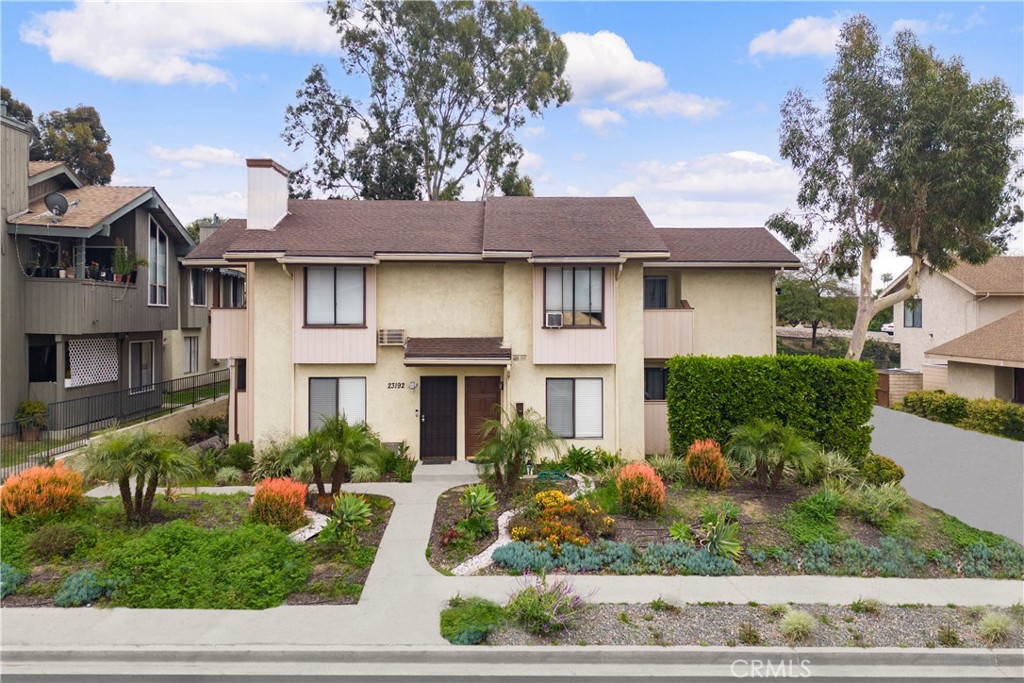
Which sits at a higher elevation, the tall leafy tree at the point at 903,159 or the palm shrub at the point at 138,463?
the tall leafy tree at the point at 903,159

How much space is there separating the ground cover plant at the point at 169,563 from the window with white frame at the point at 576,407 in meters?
6.12

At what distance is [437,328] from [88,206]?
1326cm

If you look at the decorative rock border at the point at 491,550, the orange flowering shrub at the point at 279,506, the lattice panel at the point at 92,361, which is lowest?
the decorative rock border at the point at 491,550

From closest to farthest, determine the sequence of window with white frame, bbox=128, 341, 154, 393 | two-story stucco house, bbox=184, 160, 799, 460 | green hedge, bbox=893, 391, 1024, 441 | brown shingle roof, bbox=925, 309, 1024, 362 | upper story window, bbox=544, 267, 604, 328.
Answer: two-story stucco house, bbox=184, 160, 799, 460, upper story window, bbox=544, 267, 604, 328, green hedge, bbox=893, 391, 1024, 441, brown shingle roof, bbox=925, 309, 1024, 362, window with white frame, bbox=128, 341, 154, 393

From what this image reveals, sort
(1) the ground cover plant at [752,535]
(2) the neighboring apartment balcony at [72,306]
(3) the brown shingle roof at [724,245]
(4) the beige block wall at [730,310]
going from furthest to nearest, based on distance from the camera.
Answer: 1. (2) the neighboring apartment balcony at [72,306]
2. (4) the beige block wall at [730,310]
3. (3) the brown shingle roof at [724,245]
4. (1) the ground cover plant at [752,535]

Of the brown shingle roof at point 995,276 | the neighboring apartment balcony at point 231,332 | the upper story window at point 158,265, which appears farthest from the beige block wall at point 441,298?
the brown shingle roof at point 995,276

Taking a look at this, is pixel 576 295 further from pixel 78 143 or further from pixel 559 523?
pixel 78 143

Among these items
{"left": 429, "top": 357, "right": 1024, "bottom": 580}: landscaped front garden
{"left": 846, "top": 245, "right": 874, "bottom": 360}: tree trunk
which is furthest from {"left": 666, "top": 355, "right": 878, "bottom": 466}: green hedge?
{"left": 846, "top": 245, "right": 874, "bottom": 360}: tree trunk

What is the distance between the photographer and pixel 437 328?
51.8 ft

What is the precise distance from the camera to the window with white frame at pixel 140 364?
22625 mm

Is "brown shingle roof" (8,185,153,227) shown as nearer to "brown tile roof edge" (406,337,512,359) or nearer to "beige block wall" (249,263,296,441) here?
"beige block wall" (249,263,296,441)

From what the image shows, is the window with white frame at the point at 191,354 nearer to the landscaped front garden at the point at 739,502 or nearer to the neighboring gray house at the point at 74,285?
the neighboring gray house at the point at 74,285

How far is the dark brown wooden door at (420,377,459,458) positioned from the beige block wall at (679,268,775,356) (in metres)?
7.30

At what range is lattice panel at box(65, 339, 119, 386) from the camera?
19.6 meters
